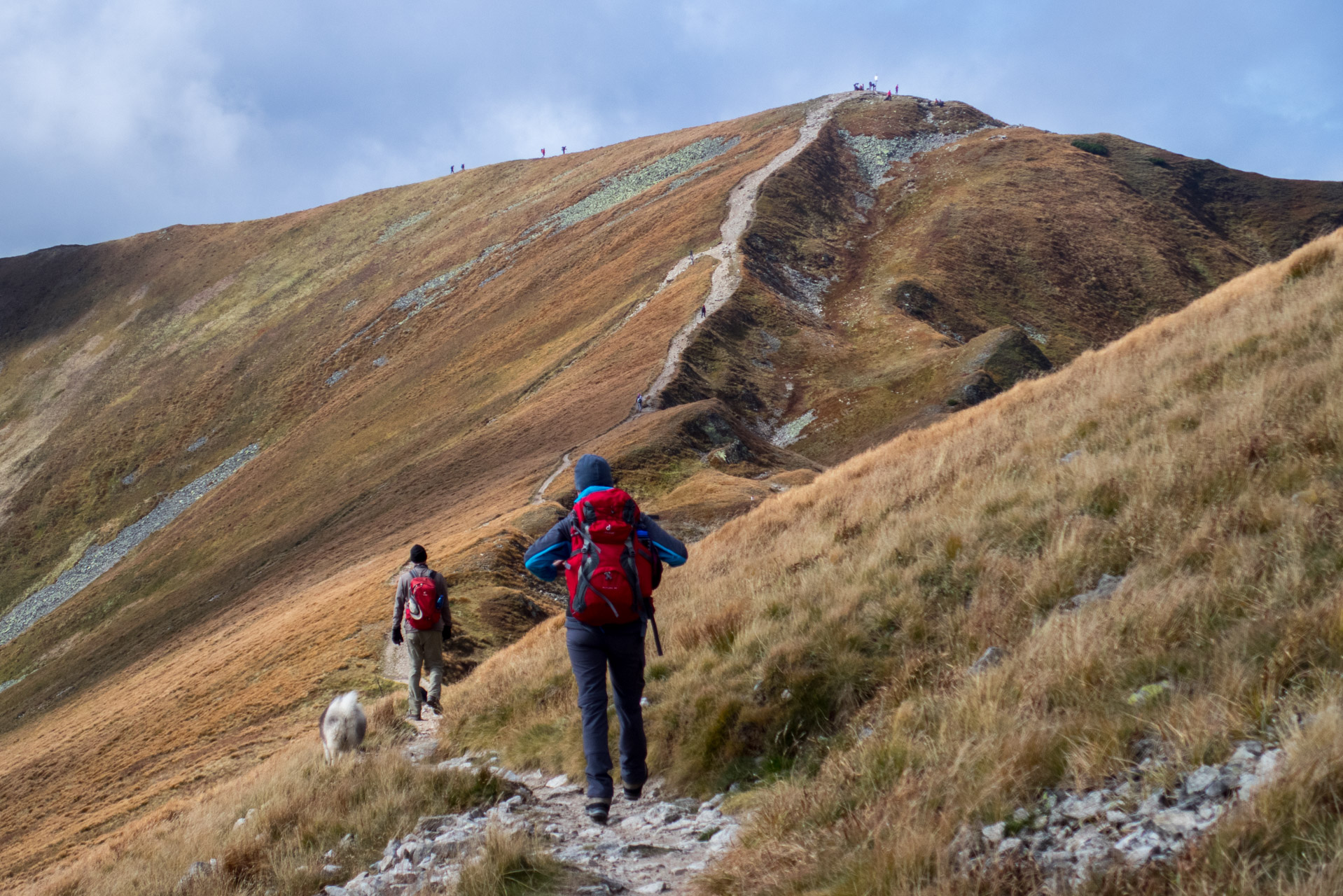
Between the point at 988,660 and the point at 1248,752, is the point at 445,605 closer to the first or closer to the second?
the point at 988,660

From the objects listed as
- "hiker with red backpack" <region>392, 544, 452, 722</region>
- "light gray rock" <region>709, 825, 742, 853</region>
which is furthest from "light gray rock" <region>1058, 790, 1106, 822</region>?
"hiker with red backpack" <region>392, 544, 452, 722</region>

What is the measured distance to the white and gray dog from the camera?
8992 millimetres

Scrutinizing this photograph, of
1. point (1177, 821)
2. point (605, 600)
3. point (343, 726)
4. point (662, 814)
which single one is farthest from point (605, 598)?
point (343, 726)

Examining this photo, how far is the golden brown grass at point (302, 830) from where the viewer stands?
19.0 feet

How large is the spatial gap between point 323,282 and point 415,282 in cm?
1948

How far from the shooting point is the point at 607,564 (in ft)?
20.0

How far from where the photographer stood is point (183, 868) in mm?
6363

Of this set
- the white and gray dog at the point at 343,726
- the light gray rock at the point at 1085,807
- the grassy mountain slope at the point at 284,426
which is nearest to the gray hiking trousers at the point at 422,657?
the white and gray dog at the point at 343,726

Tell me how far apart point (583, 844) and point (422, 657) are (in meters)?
6.83

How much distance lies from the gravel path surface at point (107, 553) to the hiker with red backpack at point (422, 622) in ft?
206

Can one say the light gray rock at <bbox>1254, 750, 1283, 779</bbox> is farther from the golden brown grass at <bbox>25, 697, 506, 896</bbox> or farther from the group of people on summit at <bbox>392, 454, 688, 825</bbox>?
the golden brown grass at <bbox>25, 697, 506, 896</bbox>

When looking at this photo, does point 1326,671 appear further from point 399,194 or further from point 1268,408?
point 399,194

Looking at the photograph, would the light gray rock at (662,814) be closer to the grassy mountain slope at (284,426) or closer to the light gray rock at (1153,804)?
the light gray rock at (1153,804)

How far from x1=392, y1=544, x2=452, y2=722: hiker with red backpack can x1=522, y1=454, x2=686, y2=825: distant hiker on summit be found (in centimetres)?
607
